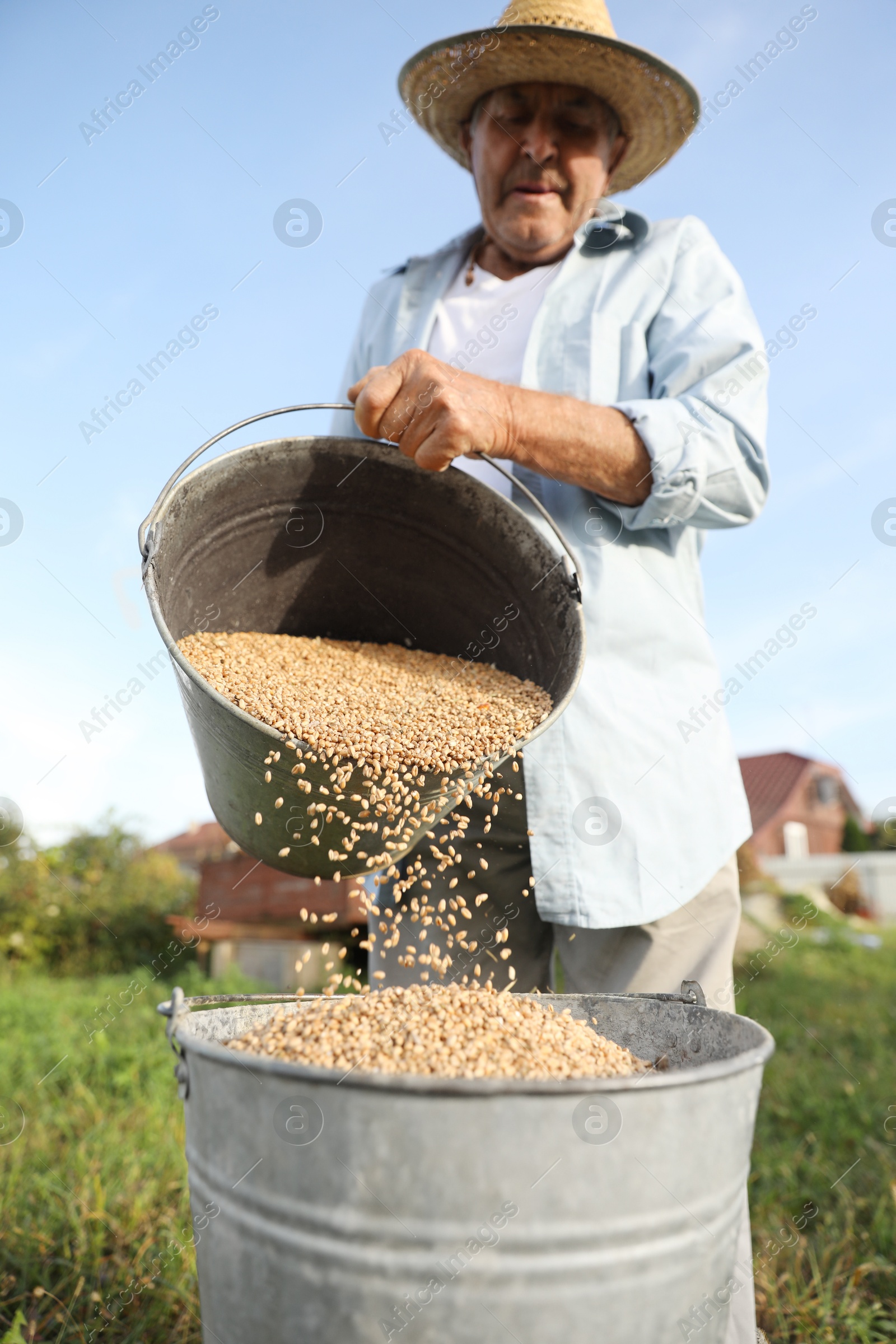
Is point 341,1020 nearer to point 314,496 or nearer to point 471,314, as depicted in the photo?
point 314,496

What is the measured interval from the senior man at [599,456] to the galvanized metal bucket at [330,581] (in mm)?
172

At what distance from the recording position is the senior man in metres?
2.09

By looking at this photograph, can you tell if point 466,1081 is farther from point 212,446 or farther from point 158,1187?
point 158,1187

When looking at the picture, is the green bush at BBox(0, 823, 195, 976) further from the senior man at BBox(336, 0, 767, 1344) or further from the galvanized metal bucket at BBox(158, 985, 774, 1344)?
the galvanized metal bucket at BBox(158, 985, 774, 1344)

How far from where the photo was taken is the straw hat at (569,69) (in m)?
2.46

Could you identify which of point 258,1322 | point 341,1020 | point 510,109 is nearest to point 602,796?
point 341,1020

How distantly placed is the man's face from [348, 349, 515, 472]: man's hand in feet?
2.85

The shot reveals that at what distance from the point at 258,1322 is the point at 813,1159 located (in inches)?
117

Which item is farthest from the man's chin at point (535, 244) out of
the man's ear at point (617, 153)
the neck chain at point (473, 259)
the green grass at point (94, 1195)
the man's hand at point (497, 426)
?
the green grass at point (94, 1195)

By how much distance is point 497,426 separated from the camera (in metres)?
2.00

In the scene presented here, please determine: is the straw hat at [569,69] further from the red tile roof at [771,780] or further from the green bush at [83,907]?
the red tile roof at [771,780]

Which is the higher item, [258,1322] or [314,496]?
[314,496]

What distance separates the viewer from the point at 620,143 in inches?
109

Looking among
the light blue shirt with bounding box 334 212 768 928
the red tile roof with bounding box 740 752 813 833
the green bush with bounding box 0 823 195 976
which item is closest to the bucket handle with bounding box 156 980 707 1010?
the light blue shirt with bounding box 334 212 768 928
